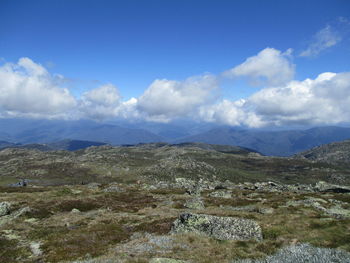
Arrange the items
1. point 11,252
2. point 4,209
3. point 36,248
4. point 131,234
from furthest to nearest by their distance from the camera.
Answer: point 4,209 < point 131,234 < point 36,248 < point 11,252

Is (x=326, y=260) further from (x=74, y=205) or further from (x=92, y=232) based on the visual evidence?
(x=74, y=205)

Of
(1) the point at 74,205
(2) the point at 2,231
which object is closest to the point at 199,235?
(2) the point at 2,231

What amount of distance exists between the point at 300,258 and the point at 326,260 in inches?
72.4

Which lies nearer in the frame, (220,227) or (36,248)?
(36,248)

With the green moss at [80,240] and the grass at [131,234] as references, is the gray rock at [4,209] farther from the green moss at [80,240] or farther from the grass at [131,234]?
the green moss at [80,240]

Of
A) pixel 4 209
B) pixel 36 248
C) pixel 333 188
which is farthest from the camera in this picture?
pixel 333 188

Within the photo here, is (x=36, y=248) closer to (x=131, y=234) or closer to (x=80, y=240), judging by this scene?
(x=80, y=240)

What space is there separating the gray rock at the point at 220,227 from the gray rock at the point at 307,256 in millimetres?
4607

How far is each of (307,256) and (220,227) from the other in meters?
9.38

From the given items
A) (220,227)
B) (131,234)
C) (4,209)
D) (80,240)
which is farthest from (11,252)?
(220,227)

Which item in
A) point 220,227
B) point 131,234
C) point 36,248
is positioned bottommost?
point 131,234

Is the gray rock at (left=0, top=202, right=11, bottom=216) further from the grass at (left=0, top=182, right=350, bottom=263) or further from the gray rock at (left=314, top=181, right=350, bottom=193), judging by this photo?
the gray rock at (left=314, top=181, right=350, bottom=193)

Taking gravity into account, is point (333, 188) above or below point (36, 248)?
below

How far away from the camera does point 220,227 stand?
28422 millimetres
